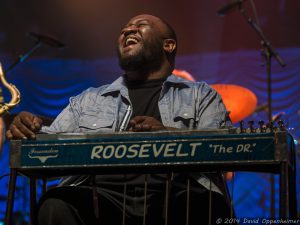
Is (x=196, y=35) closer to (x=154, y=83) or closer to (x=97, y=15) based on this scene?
(x=97, y=15)

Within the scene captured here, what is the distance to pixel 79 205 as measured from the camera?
262 centimetres

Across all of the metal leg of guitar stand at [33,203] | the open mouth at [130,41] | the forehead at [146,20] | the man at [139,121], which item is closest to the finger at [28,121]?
the man at [139,121]

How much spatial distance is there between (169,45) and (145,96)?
555 millimetres

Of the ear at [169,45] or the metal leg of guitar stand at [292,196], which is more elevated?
the ear at [169,45]

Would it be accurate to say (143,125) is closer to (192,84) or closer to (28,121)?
(28,121)

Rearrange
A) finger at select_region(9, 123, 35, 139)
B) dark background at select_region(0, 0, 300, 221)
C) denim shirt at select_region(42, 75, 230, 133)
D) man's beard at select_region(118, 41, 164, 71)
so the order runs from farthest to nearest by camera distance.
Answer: dark background at select_region(0, 0, 300, 221), man's beard at select_region(118, 41, 164, 71), denim shirt at select_region(42, 75, 230, 133), finger at select_region(9, 123, 35, 139)

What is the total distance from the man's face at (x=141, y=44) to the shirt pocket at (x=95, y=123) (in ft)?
1.61

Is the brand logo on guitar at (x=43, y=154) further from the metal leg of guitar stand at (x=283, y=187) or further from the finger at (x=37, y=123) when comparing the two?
the metal leg of guitar stand at (x=283, y=187)

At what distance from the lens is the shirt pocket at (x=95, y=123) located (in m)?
3.23

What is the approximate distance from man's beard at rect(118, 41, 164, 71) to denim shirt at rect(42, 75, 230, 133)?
13 cm

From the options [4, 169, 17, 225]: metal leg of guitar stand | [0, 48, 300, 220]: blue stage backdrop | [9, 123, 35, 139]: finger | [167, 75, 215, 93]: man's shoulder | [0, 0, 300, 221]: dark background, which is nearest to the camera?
[4, 169, 17, 225]: metal leg of guitar stand

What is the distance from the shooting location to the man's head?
3.63 meters

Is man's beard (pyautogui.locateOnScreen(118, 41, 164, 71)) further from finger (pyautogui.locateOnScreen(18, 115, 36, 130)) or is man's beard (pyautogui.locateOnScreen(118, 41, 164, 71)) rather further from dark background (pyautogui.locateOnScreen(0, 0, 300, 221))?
dark background (pyautogui.locateOnScreen(0, 0, 300, 221))

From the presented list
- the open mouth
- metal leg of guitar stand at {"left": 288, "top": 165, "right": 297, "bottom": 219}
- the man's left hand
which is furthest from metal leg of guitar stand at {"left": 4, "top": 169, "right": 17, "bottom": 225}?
the open mouth
